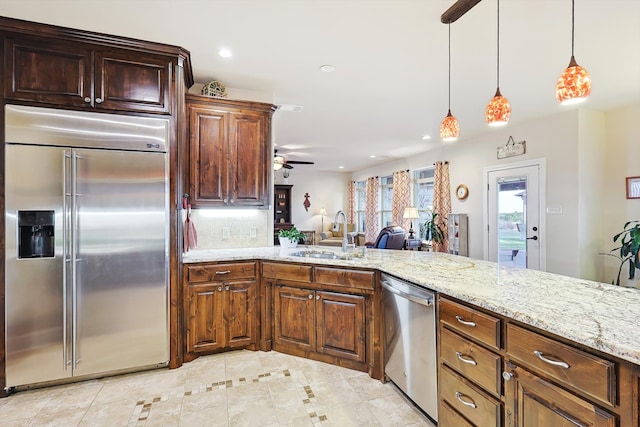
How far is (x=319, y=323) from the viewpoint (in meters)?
2.67

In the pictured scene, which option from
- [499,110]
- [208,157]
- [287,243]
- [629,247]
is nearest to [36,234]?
[208,157]

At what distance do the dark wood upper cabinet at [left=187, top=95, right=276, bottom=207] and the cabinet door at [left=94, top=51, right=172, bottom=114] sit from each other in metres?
0.44

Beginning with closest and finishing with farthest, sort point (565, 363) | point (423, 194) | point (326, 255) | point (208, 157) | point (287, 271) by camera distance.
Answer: point (565, 363) → point (287, 271) → point (326, 255) → point (208, 157) → point (423, 194)

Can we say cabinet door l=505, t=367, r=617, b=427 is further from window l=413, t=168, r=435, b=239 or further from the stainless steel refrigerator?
window l=413, t=168, r=435, b=239

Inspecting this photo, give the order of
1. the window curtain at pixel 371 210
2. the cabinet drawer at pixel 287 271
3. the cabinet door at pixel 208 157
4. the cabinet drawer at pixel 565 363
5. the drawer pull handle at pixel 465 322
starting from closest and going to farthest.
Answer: the cabinet drawer at pixel 565 363 < the drawer pull handle at pixel 465 322 < the cabinet drawer at pixel 287 271 < the cabinet door at pixel 208 157 < the window curtain at pixel 371 210

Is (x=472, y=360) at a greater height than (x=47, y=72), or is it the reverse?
(x=47, y=72)

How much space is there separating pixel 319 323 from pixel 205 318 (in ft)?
3.34

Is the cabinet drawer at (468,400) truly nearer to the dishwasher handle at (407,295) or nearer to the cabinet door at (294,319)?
the dishwasher handle at (407,295)

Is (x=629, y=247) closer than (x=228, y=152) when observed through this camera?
No

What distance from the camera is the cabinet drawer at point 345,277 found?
2449 millimetres

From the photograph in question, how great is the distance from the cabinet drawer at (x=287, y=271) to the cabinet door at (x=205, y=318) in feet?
1.40

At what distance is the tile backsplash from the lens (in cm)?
334

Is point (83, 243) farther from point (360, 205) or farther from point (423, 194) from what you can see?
point (360, 205)

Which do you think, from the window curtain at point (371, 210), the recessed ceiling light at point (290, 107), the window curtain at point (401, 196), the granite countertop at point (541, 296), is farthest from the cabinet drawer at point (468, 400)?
the window curtain at point (371, 210)
